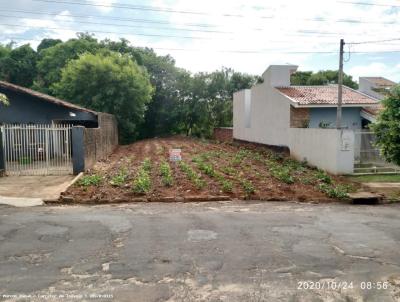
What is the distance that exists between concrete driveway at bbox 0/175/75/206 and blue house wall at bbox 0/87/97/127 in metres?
7.60

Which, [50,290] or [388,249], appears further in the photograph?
[388,249]

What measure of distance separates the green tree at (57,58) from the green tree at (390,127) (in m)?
31.8

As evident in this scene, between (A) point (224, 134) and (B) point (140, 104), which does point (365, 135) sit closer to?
(B) point (140, 104)

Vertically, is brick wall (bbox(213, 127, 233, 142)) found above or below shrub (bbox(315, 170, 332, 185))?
above

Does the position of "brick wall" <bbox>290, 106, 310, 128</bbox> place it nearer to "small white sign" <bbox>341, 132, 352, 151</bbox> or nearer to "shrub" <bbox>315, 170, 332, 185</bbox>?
"small white sign" <bbox>341, 132, 352, 151</bbox>

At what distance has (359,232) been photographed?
8305 millimetres

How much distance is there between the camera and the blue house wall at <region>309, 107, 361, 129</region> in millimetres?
22875

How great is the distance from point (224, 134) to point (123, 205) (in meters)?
30.1

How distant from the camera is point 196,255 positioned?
6.51m

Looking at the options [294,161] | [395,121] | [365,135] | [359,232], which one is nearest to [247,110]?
[294,161]

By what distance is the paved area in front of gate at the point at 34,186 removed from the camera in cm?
1202

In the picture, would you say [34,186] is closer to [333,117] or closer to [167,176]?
[167,176]

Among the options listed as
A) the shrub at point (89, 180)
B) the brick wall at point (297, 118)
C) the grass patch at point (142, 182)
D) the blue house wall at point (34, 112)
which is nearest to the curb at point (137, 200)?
the grass patch at point (142, 182)

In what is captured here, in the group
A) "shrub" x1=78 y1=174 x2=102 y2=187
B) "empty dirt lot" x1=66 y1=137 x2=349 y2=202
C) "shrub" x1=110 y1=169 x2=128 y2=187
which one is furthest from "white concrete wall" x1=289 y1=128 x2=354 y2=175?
"shrub" x1=78 y1=174 x2=102 y2=187
